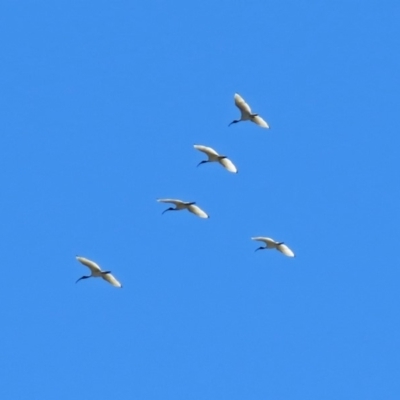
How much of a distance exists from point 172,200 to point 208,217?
2337 mm

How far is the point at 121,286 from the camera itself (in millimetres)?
160750

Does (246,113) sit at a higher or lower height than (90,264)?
higher

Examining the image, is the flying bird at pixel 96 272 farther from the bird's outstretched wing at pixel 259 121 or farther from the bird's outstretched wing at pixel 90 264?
the bird's outstretched wing at pixel 259 121

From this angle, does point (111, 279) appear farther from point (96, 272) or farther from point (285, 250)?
point (285, 250)

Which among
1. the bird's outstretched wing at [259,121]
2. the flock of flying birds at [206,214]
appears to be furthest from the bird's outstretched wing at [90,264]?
the bird's outstretched wing at [259,121]

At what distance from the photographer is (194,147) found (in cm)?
16275

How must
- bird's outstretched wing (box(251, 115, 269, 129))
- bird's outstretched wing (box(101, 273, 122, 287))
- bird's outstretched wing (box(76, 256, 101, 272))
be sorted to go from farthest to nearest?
1. bird's outstretched wing (box(76, 256, 101, 272))
2. bird's outstretched wing (box(101, 273, 122, 287))
3. bird's outstretched wing (box(251, 115, 269, 129))

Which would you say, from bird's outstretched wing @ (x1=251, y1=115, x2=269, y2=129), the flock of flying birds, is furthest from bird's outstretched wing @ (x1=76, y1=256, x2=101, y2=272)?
bird's outstretched wing @ (x1=251, y1=115, x2=269, y2=129)

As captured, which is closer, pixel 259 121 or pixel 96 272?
pixel 259 121

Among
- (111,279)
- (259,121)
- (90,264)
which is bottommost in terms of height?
(111,279)

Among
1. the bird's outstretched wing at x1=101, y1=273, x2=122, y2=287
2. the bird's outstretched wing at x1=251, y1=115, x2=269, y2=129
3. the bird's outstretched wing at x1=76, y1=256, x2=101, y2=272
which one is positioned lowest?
the bird's outstretched wing at x1=101, y1=273, x2=122, y2=287

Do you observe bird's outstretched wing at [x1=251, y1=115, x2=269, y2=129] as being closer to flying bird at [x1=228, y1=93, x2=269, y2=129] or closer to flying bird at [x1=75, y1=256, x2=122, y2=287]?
flying bird at [x1=228, y1=93, x2=269, y2=129]

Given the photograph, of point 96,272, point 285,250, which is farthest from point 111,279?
point 285,250

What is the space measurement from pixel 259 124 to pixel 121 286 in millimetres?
8874
